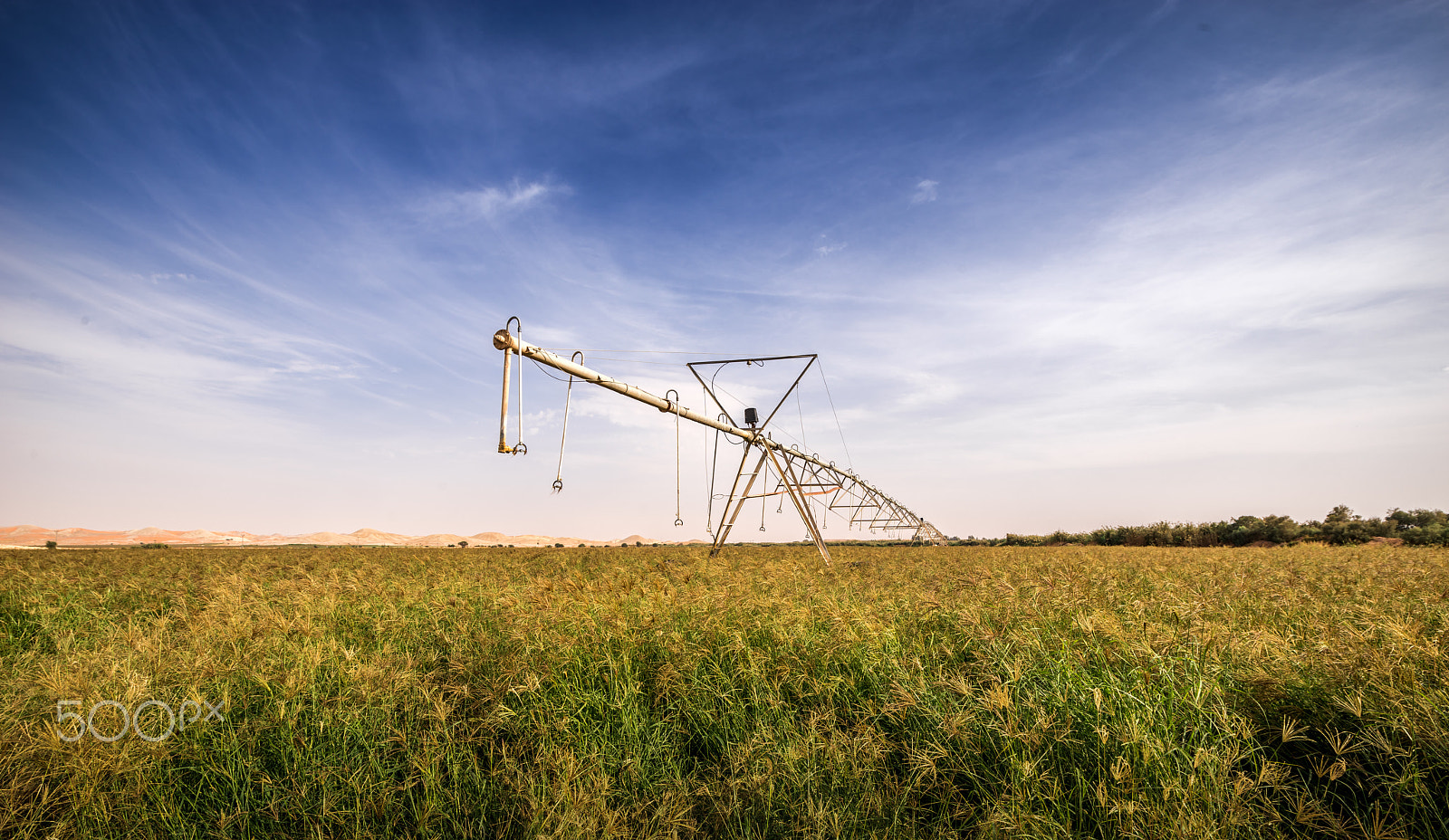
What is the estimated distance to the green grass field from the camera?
9.59 feet

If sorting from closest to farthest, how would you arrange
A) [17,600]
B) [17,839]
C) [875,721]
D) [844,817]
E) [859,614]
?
[844,817], [17,839], [875,721], [859,614], [17,600]

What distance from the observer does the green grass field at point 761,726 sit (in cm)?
292

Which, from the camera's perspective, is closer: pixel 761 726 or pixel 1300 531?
pixel 761 726

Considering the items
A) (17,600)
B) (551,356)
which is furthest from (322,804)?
(17,600)

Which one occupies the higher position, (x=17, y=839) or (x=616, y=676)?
A: (x=616, y=676)

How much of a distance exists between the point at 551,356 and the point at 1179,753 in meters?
9.17

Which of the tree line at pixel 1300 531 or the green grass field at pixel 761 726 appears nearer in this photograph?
the green grass field at pixel 761 726

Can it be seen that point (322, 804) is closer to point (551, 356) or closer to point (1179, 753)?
Answer: point (1179, 753)

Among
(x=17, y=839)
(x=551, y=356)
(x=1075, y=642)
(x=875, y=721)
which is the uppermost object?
(x=551, y=356)

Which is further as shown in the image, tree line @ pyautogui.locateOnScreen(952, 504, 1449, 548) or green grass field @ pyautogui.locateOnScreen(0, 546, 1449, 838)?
tree line @ pyautogui.locateOnScreen(952, 504, 1449, 548)

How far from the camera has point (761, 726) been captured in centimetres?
384

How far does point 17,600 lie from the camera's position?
9195 mm

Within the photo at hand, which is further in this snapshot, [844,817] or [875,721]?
[875,721]

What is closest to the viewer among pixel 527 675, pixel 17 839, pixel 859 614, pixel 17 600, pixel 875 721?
pixel 17 839
